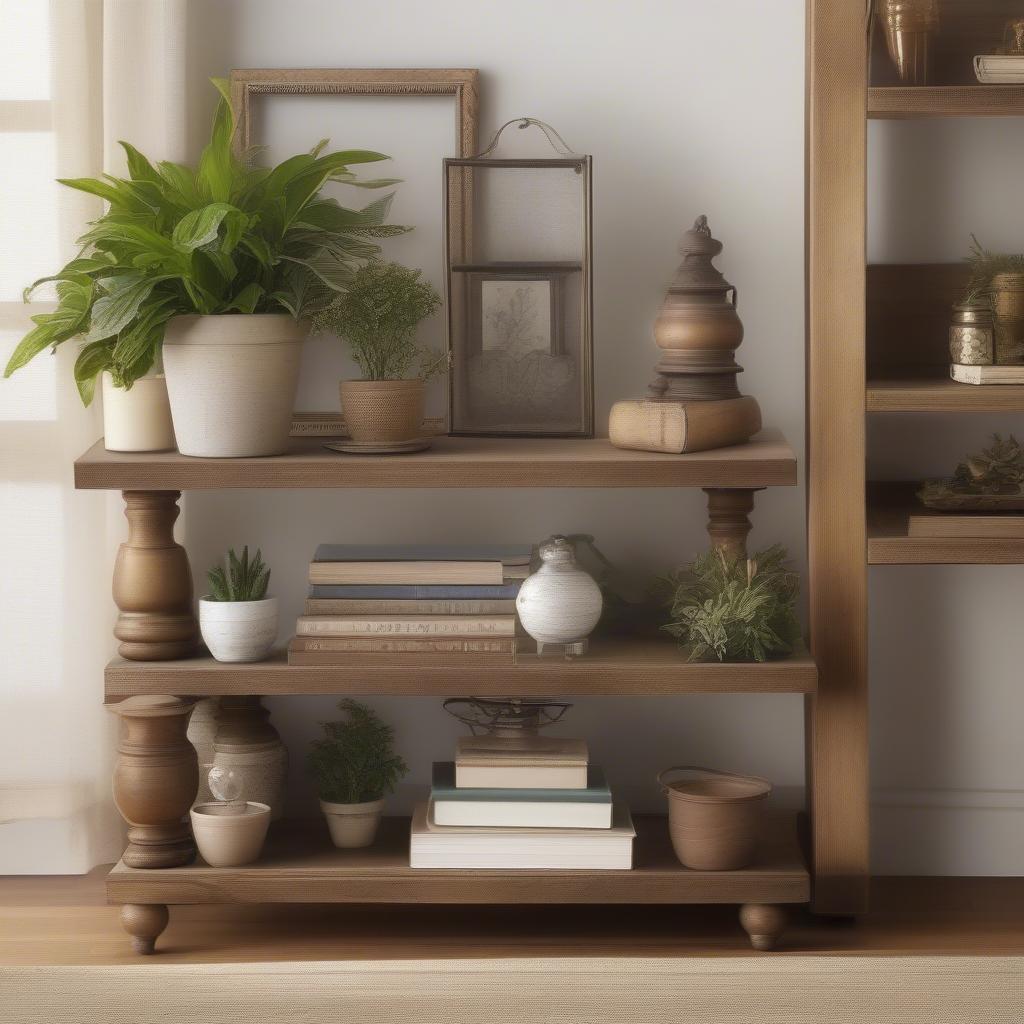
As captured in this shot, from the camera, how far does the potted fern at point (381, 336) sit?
7.29 feet

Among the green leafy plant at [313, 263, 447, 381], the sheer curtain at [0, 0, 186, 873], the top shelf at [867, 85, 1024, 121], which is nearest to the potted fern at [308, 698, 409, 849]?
the sheer curtain at [0, 0, 186, 873]

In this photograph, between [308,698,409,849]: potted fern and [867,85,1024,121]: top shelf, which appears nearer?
[867,85,1024,121]: top shelf

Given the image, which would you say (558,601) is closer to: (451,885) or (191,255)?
(451,885)

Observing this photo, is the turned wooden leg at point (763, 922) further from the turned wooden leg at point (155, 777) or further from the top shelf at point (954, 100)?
the top shelf at point (954, 100)

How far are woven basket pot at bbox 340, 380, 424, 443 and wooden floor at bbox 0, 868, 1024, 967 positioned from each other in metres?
0.86

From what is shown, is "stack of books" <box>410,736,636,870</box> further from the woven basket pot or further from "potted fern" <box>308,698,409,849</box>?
the woven basket pot

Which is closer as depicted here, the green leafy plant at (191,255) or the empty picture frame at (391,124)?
the green leafy plant at (191,255)

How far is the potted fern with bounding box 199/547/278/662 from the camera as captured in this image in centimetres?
222

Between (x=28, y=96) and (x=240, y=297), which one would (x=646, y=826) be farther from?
(x=28, y=96)

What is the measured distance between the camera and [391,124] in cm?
247

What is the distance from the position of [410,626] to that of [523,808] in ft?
1.17

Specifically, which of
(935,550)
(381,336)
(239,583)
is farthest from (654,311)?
(239,583)

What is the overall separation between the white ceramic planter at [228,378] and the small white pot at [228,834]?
1.95 ft

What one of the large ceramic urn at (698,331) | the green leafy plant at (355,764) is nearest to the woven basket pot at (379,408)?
the large ceramic urn at (698,331)
